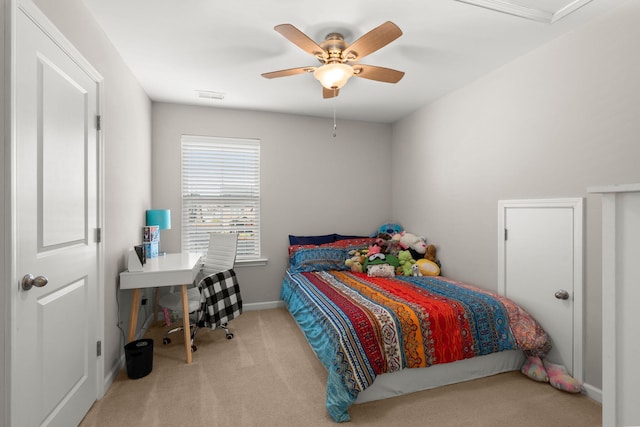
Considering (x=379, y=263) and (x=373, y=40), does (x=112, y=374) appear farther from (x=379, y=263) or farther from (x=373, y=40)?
(x=373, y=40)

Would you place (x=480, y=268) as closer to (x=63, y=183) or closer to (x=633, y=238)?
(x=633, y=238)

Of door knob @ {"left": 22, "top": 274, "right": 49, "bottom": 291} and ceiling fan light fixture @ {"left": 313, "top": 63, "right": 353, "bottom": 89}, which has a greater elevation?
ceiling fan light fixture @ {"left": 313, "top": 63, "right": 353, "bottom": 89}

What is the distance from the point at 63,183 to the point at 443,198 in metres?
3.46

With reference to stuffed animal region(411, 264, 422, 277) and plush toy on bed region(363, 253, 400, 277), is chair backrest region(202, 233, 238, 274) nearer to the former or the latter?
plush toy on bed region(363, 253, 400, 277)

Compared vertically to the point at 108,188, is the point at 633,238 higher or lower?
lower

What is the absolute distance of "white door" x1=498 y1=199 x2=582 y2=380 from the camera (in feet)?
7.39

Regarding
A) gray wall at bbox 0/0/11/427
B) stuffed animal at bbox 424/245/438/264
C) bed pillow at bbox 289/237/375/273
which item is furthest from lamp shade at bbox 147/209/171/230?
stuffed animal at bbox 424/245/438/264

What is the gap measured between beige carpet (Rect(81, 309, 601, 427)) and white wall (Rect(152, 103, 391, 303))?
5.13 ft

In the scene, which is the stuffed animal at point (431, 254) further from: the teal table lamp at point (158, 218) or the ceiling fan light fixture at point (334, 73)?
the teal table lamp at point (158, 218)

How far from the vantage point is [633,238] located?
0.82m

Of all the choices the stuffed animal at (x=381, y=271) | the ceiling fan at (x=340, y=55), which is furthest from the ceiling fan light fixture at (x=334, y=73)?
the stuffed animal at (x=381, y=271)

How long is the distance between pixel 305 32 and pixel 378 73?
638 millimetres

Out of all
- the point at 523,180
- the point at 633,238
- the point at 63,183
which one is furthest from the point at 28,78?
the point at 523,180

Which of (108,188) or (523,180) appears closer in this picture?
(108,188)
